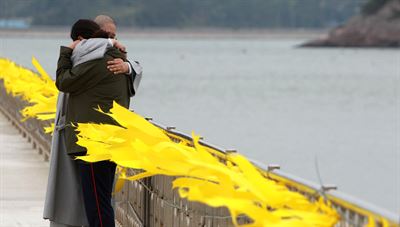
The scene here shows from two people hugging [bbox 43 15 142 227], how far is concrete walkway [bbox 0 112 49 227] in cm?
221

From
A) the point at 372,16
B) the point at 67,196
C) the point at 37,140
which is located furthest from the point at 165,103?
the point at 372,16

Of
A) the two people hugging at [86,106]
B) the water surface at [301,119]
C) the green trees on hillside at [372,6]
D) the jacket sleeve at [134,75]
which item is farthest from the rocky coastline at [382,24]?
the two people hugging at [86,106]

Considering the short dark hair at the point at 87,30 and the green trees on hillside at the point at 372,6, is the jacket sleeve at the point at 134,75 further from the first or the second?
the green trees on hillside at the point at 372,6

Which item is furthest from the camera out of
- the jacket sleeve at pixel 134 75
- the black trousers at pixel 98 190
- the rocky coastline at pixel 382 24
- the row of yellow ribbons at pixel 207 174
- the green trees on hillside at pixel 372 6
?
the green trees on hillside at pixel 372 6

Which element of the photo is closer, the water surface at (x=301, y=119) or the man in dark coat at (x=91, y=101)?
the man in dark coat at (x=91, y=101)

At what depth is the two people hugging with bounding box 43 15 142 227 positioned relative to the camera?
768 cm

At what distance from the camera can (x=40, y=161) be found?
14.9 m

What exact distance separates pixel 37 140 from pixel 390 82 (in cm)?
9698

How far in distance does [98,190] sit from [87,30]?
0.95 meters

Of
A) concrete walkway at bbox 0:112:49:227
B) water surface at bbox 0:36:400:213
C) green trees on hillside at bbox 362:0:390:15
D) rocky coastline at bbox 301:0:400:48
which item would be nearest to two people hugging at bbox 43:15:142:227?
concrete walkway at bbox 0:112:49:227

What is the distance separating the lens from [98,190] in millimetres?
7668

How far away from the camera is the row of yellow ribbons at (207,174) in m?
5.07

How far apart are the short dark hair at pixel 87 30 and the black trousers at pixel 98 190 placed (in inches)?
29.5

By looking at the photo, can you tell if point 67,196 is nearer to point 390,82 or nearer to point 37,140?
point 37,140
